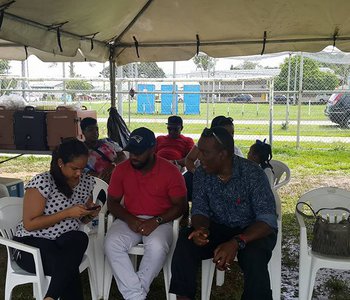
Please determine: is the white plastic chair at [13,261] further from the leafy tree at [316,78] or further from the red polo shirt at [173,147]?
the leafy tree at [316,78]

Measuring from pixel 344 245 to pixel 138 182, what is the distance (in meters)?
1.47

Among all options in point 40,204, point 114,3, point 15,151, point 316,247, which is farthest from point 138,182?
point 15,151

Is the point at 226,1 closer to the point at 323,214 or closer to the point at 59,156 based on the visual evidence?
the point at 323,214

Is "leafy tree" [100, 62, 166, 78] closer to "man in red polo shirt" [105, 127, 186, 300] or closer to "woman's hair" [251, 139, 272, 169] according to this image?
"woman's hair" [251, 139, 272, 169]

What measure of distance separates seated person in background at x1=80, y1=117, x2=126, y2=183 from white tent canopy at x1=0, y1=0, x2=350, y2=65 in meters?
0.84

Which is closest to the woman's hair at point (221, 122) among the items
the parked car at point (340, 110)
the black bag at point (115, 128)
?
the black bag at point (115, 128)

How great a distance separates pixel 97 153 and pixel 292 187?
3.67 m

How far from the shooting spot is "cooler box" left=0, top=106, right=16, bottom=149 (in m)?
5.61

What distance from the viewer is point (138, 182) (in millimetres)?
3195

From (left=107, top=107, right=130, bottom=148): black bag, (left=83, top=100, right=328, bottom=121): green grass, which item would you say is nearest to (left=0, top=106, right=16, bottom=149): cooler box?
(left=107, top=107, right=130, bottom=148): black bag

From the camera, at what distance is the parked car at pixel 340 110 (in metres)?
11.8

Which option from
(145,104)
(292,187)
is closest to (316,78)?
(145,104)

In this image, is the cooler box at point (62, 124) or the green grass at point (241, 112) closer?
the cooler box at point (62, 124)

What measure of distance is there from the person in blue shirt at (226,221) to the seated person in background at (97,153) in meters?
1.77
